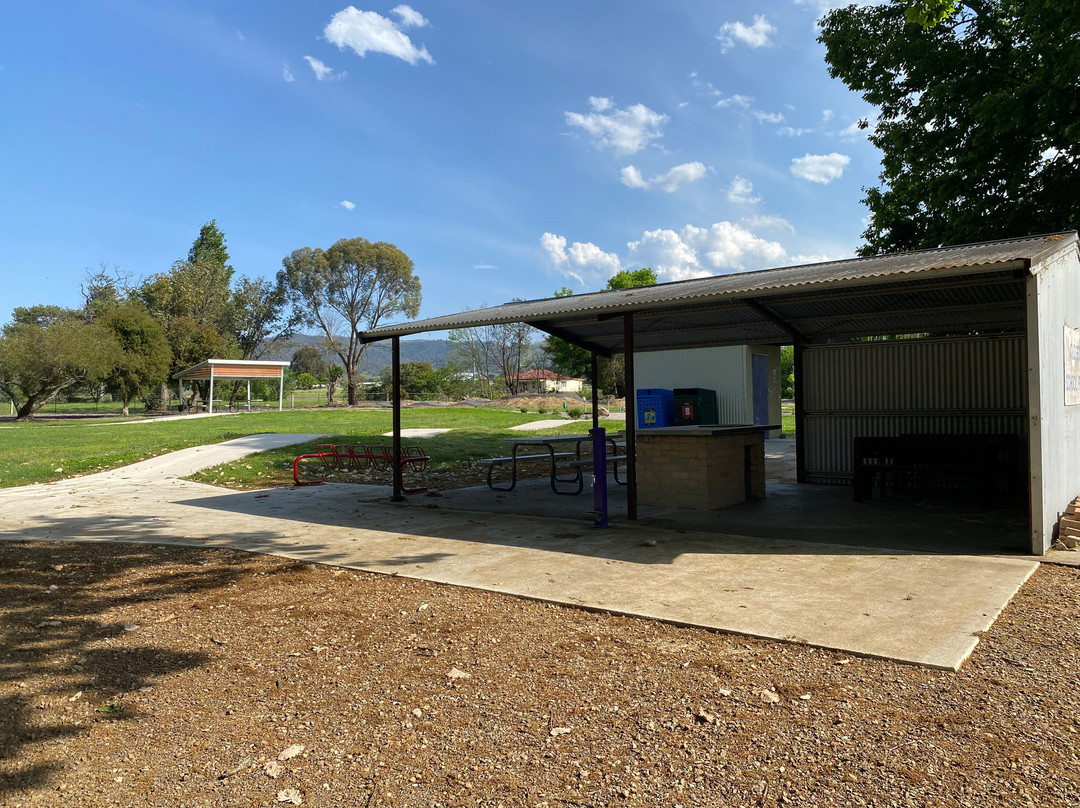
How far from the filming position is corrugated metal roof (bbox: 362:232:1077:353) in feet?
21.0

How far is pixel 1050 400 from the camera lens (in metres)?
6.20

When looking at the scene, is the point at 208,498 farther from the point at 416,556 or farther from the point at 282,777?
the point at 282,777

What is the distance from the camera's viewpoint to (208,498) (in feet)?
36.6

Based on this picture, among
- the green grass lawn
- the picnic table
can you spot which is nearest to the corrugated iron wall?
the picnic table

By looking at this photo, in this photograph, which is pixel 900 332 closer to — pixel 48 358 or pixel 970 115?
pixel 970 115

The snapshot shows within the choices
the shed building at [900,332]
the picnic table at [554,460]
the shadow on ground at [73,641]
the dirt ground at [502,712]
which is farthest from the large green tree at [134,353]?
the dirt ground at [502,712]

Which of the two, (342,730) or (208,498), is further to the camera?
(208,498)

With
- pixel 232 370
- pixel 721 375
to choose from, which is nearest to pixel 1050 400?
pixel 721 375

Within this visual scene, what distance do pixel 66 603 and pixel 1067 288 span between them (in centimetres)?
914

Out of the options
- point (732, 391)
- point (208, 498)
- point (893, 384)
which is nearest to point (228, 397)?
point (732, 391)

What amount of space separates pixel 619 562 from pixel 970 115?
1337 cm

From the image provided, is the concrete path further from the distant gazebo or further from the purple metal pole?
the distant gazebo

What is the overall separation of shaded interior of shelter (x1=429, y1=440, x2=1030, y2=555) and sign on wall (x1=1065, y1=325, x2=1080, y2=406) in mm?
1412

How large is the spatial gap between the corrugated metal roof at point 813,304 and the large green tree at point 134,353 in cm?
3474
